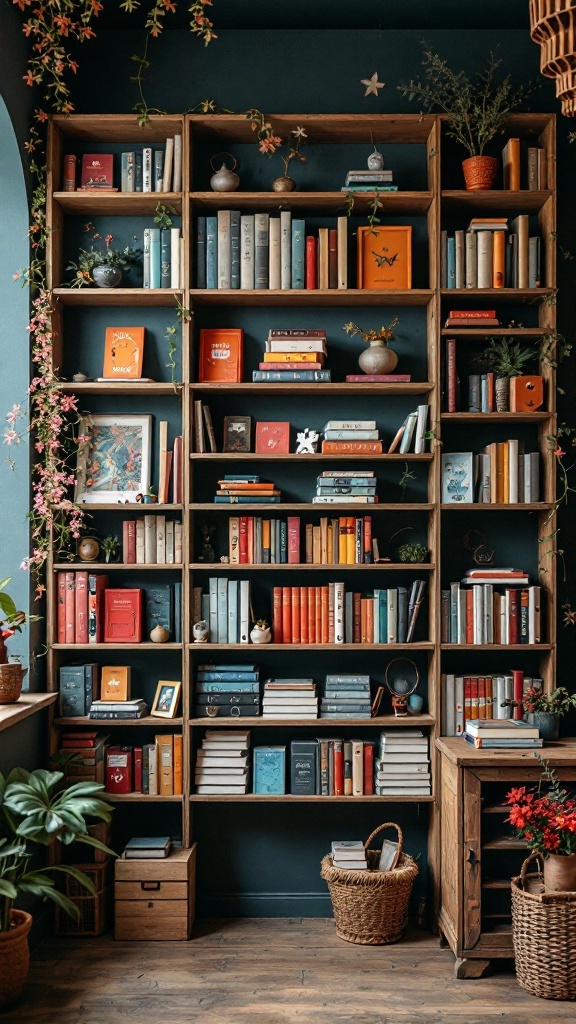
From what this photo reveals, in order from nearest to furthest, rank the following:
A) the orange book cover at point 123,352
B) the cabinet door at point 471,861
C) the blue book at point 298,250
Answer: the cabinet door at point 471,861
the blue book at point 298,250
the orange book cover at point 123,352

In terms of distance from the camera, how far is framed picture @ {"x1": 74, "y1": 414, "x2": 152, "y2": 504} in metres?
4.05

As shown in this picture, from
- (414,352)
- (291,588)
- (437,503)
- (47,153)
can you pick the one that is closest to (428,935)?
(291,588)

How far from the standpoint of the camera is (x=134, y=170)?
158 inches

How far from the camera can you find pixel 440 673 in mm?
3883

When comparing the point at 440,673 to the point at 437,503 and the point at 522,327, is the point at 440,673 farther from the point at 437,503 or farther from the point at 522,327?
the point at 522,327

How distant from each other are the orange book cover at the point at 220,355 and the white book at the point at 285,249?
0.31 meters

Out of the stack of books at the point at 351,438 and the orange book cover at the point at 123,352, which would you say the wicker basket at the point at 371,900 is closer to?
the stack of books at the point at 351,438

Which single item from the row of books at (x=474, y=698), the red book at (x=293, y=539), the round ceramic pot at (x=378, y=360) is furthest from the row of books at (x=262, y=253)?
the row of books at (x=474, y=698)

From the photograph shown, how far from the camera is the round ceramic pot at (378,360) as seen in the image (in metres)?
3.97

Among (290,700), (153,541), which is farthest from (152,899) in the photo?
(153,541)

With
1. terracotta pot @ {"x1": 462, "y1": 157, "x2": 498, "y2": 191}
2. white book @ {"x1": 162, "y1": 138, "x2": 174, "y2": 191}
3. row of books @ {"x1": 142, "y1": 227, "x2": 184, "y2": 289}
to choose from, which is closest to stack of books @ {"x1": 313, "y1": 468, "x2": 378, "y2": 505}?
row of books @ {"x1": 142, "y1": 227, "x2": 184, "y2": 289}

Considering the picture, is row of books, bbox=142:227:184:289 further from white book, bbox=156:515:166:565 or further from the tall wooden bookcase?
white book, bbox=156:515:166:565

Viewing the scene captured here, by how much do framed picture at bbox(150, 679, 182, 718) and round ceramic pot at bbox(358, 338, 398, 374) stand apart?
5.23ft

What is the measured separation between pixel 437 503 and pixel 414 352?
737 mm
